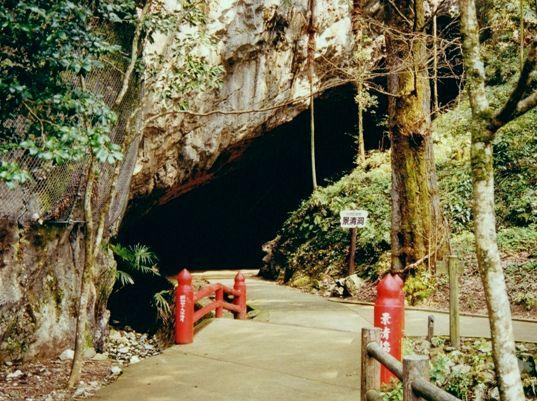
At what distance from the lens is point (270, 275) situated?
650 inches

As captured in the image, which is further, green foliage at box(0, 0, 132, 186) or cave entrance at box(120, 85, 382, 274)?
cave entrance at box(120, 85, 382, 274)

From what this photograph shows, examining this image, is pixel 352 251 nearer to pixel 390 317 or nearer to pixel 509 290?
pixel 509 290

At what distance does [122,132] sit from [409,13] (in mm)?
5486

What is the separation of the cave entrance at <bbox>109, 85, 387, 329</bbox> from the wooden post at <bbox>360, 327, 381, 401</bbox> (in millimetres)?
14235

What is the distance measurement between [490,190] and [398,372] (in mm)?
1641

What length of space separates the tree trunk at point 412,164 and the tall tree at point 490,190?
4932 millimetres

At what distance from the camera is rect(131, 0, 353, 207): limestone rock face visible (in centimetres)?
1318

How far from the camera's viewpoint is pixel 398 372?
3467 millimetres

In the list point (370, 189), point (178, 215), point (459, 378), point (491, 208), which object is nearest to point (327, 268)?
point (370, 189)

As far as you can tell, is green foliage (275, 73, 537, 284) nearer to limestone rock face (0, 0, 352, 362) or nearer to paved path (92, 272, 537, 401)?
paved path (92, 272, 537, 401)

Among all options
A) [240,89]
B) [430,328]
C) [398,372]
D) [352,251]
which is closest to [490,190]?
[398,372]

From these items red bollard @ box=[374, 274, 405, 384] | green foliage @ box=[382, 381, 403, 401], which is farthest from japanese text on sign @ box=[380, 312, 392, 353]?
green foliage @ box=[382, 381, 403, 401]

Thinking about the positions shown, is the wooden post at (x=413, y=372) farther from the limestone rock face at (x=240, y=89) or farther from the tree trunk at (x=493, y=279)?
the limestone rock face at (x=240, y=89)

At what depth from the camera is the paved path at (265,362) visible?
5.16 metres
